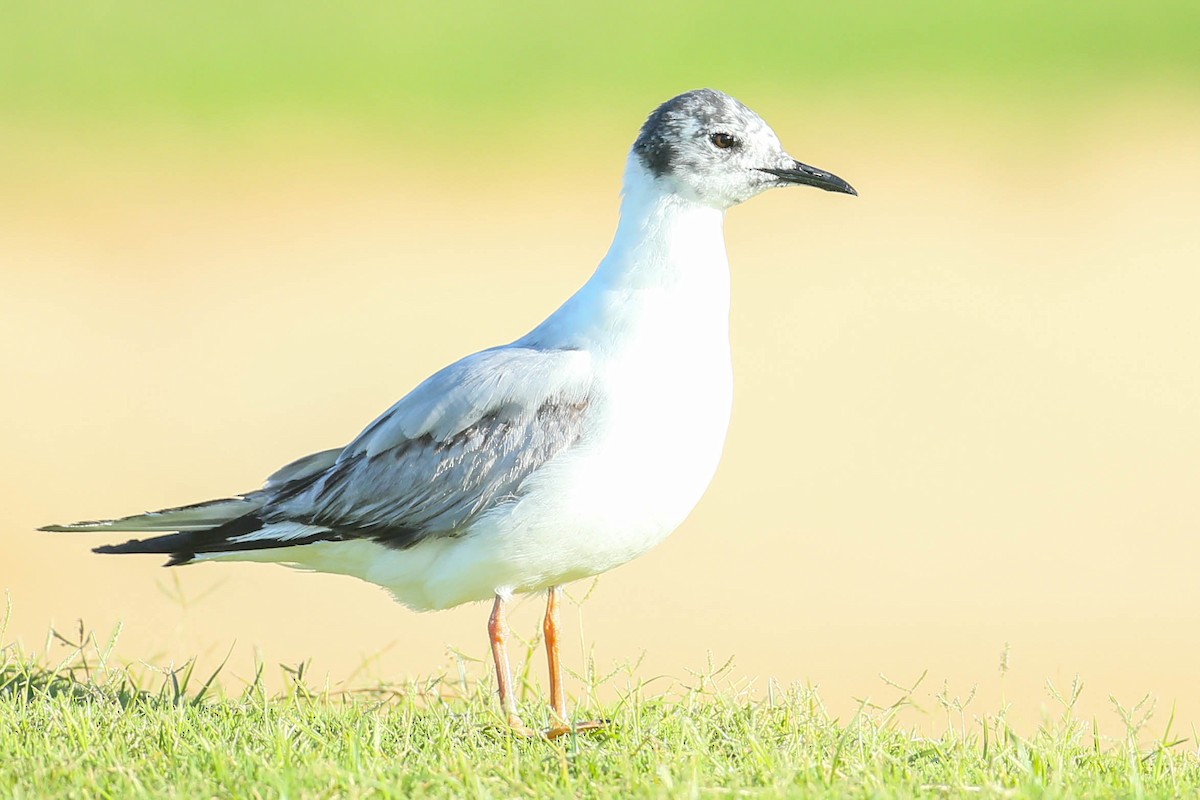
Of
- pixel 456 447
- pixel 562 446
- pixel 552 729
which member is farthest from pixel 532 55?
pixel 552 729

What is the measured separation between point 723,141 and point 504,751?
185cm

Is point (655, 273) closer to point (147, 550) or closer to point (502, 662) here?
point (502, 662)

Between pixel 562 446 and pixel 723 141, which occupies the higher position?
pixel 723 141

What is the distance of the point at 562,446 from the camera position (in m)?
4.36

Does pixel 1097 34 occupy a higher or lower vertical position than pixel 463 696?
higher

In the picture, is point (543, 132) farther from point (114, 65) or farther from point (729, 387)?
point (729, 387)

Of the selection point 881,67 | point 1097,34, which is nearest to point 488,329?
point 881,67

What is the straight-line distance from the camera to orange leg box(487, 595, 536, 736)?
4.27m

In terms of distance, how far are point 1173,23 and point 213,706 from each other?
63.1 feet

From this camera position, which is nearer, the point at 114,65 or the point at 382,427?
the point at 382,427

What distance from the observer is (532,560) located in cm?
436

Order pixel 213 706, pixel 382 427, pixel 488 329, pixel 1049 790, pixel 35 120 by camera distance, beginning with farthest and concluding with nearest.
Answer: pixel 35 120 → pixel 488 329 → pixel 382 427 → pixel 213 706 → pixel 1049 790

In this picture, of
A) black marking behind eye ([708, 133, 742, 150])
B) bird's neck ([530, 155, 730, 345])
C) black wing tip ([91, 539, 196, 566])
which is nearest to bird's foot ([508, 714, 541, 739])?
bird's neck ([530, 155, 730, 345])

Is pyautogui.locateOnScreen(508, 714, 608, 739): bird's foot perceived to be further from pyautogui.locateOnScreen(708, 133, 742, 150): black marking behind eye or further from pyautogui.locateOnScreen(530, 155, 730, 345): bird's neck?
pyautogui.locateOnScreen(708, 133, 742, 150): black marking behind eye
